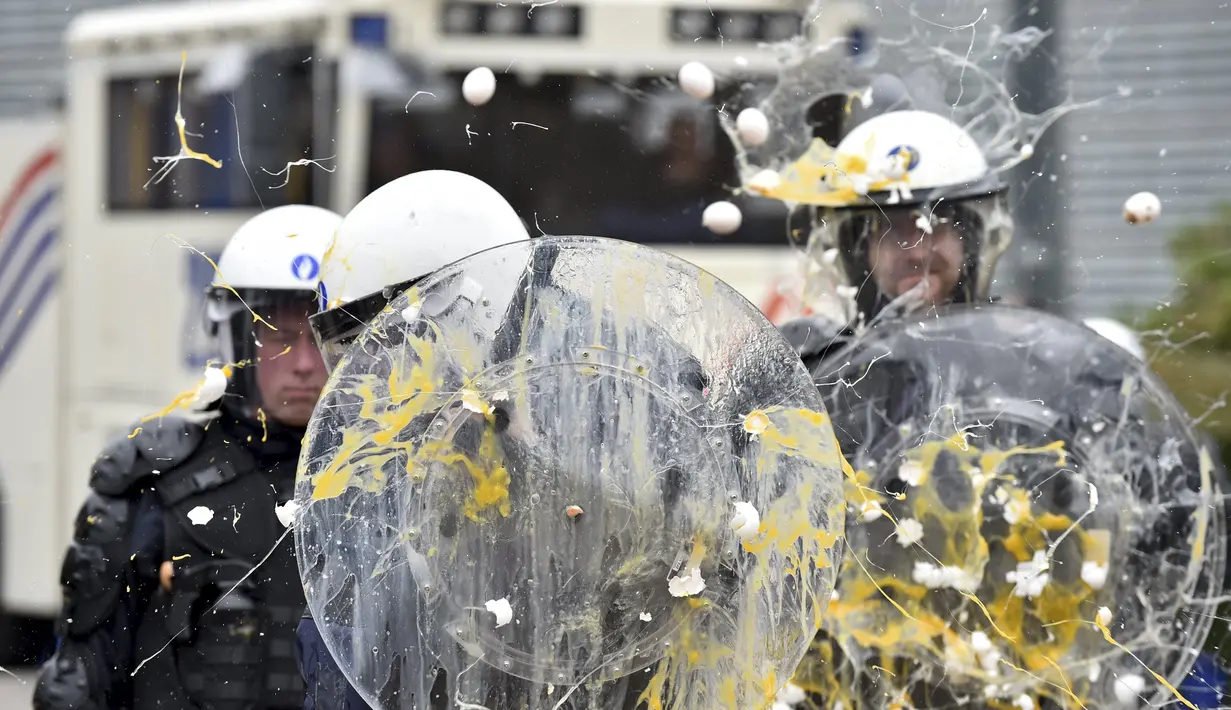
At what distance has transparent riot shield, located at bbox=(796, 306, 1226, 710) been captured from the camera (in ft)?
8.01

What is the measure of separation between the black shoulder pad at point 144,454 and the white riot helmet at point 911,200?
53.5 inches

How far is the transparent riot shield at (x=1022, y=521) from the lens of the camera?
2.44 metres

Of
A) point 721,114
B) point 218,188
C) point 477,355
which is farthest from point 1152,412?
point 218,188

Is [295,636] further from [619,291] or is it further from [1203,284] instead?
[1203,284]

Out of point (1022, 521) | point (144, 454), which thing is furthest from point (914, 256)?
point (144, 454)

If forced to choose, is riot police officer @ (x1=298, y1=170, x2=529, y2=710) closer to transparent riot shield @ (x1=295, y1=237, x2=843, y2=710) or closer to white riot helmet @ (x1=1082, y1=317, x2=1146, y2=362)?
transparent riot shield @ (x1=295, y1=237, x2=843, y2=710)

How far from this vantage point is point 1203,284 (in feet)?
10.0

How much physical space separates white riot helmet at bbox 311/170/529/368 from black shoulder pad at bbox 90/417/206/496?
0.59 metres

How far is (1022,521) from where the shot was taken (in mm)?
2461

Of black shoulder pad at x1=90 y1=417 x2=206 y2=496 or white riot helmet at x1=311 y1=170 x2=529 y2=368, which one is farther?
black shoulder pad at x1=90 y1=417 x2=206 y2=496

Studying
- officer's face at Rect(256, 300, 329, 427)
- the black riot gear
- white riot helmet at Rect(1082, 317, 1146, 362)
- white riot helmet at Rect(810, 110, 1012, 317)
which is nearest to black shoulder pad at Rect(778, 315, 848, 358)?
white riot helmet at Rect(810, 110, 1012, 317)

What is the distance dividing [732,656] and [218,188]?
81.2 inches

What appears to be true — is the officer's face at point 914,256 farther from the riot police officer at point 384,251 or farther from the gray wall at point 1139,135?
the riot police officer at point 384,251

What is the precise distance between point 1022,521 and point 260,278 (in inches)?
59.6
